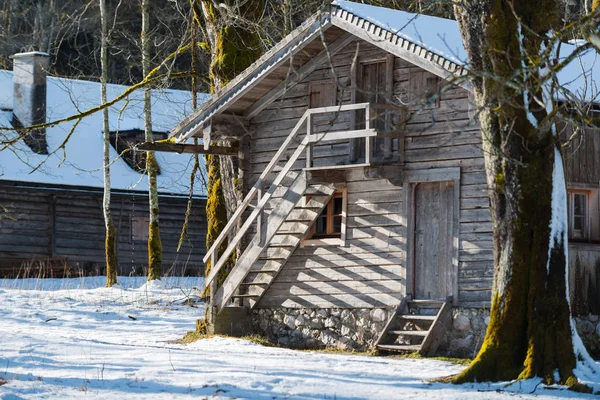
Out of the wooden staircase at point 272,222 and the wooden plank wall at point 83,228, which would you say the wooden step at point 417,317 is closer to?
the wooden staircase at point 272,222

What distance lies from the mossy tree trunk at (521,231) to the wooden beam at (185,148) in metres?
8.68

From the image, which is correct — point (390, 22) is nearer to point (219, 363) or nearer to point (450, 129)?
point (450, 129)

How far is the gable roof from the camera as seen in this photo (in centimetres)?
1656

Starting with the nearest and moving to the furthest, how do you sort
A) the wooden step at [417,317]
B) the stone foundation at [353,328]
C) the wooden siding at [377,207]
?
the stone foundation at [353,328] → the wooden siding at [377,207] → the wooden step at [417,317]

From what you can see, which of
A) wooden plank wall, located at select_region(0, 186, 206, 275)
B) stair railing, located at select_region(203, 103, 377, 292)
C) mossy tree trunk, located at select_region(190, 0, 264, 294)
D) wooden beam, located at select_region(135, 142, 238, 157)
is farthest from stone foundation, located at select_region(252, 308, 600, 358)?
wooden plank wall, located at select_region(0, 186, 206, 275)

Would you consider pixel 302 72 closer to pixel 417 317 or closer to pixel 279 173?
pixel 279 173

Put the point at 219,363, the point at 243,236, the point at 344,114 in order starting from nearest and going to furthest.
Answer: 1. the point at 219,363
2. the point at 344,114
3. the point at 243,236

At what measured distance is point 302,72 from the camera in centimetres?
1934

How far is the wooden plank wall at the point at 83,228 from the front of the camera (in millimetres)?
32156

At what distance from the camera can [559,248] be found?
1221cm

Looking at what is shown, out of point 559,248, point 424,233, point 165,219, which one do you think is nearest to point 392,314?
point 424,233

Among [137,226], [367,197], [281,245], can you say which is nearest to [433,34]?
[367,197]

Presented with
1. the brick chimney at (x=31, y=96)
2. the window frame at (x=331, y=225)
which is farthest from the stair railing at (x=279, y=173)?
the brick chimney at (x=31, y=96)

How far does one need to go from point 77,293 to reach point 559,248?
48.8 feet
